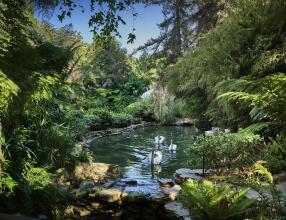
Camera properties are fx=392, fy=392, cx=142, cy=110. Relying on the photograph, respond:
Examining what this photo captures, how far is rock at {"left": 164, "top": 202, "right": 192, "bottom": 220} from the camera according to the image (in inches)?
215

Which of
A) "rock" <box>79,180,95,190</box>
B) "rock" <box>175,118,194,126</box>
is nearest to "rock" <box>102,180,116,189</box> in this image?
"rock" <box>79,180,95,190</box>

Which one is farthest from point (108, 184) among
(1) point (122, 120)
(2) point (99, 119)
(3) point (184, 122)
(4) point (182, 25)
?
(3) point (184, 122)

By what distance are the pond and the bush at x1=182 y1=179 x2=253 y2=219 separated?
3264mm

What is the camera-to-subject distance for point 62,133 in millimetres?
7414

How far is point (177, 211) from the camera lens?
567 centimetres

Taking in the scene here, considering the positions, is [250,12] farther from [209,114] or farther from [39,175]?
[39,175]

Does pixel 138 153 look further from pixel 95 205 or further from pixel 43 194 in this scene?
pixel 43 194

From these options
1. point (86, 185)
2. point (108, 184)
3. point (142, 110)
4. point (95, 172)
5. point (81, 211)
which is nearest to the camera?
point (81, 211)

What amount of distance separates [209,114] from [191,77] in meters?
1.06

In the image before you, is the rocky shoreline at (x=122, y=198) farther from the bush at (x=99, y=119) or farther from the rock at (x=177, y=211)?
the bush at (x=99, y=119)

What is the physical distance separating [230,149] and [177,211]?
177 centimetres

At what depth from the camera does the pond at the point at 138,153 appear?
32.5ft

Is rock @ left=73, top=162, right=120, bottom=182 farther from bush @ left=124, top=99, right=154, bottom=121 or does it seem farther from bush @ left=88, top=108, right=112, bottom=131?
bush @ left=124, top=99, right=154, bottom=121

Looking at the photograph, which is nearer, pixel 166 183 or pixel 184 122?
pixel 166 183
